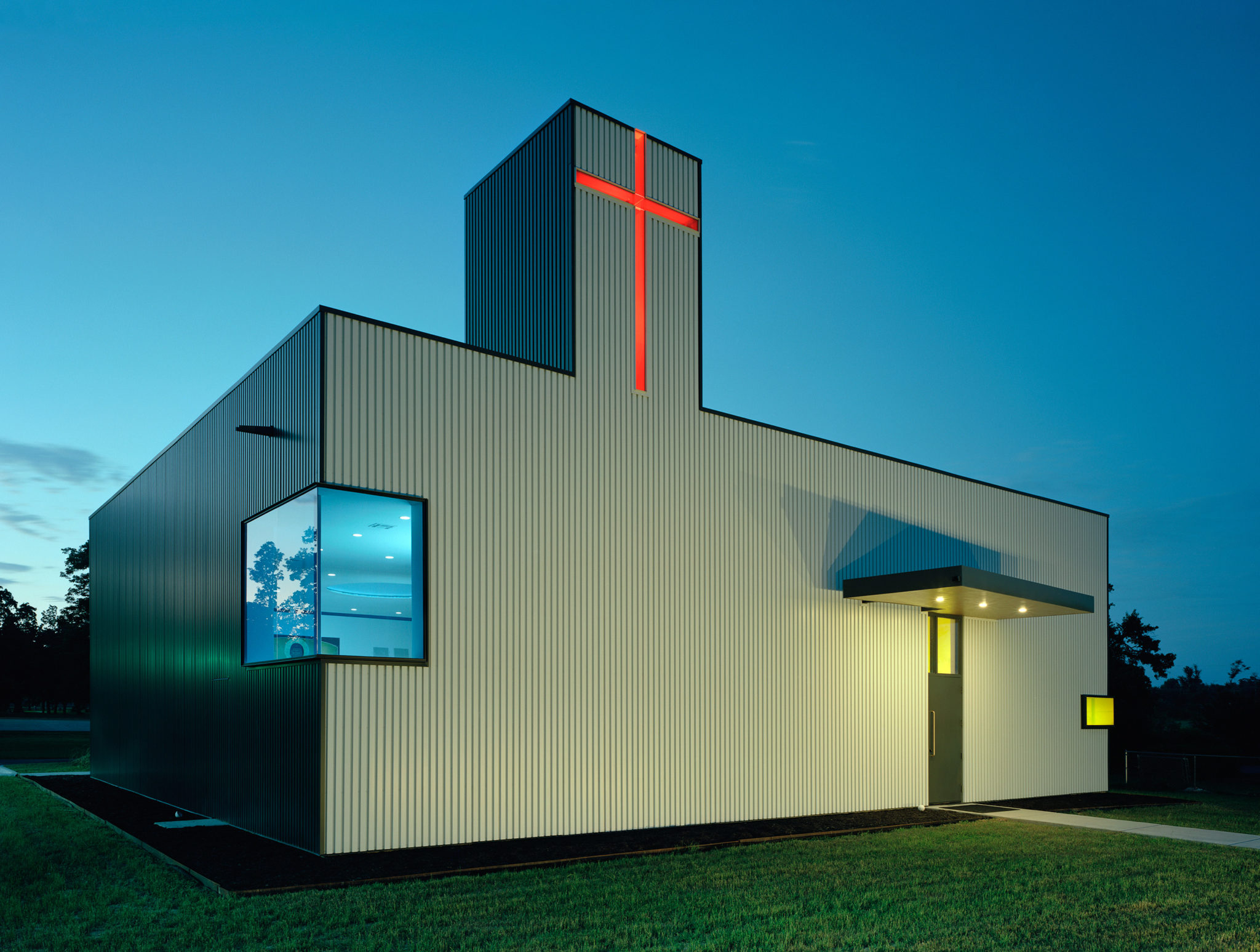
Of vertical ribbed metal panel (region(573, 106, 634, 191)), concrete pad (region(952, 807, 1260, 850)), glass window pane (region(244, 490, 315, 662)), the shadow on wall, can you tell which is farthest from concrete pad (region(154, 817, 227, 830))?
concrete pad (region(952, 807, 1260, 850))

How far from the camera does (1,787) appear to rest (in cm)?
1595

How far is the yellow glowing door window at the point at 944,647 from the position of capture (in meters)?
16.0

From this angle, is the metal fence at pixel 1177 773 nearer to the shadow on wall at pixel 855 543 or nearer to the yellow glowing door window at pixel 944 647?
the yellow glowing door window at pixel 944 647

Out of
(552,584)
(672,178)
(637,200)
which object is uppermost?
(672,178)

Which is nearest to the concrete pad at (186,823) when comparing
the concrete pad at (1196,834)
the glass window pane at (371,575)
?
the glass window pane at (371,575)

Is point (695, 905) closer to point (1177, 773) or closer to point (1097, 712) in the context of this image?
point (1097, 712)

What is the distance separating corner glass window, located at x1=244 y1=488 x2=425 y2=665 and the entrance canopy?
6832 millimetres

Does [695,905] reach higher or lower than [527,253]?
lower

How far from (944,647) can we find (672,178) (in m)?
8.82

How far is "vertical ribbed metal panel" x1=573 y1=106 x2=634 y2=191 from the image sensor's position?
1229 cm

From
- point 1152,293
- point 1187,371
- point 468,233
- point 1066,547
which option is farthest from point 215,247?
point 1187,371

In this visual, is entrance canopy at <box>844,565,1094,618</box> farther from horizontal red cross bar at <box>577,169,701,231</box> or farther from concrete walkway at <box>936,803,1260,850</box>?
horizontal red cross bar at <box>577,169,701,231</box>

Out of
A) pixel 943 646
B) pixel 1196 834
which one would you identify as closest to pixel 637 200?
pixel 943 646

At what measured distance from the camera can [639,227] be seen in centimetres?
1286
